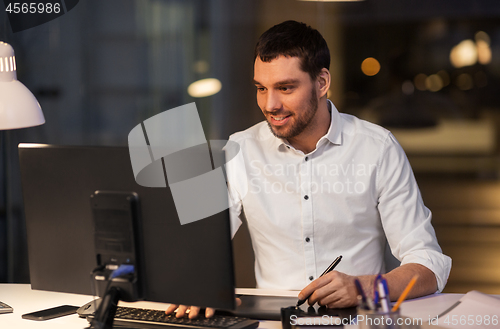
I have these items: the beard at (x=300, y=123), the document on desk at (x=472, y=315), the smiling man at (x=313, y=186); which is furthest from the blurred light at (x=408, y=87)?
the document on desk at (x=472, y=315)

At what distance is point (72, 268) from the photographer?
1260 millimetres

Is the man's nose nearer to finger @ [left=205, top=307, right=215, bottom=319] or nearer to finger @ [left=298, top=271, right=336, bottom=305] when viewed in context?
finger @ [left=298, top=271, right=336, bottom=305]

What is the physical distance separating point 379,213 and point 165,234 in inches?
39.1

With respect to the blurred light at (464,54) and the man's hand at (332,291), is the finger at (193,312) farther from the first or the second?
the blurred light at (464,54)

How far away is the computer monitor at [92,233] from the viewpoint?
1100mm

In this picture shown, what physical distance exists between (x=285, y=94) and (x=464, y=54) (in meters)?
1.60

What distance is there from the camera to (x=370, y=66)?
308 cm

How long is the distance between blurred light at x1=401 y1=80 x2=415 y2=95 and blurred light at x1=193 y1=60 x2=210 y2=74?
45.2 inches

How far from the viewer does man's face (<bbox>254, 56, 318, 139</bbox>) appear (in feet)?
6.14

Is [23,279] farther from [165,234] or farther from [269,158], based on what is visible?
[165,234]

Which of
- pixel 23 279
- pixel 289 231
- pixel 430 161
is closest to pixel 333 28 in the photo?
pixel 430 161

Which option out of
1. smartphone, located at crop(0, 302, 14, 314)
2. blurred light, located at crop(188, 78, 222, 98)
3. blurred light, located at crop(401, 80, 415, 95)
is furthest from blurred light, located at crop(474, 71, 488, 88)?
smartphone, located at crop(0, 302, 14, 314)

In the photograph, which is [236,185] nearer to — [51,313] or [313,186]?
[313,186]

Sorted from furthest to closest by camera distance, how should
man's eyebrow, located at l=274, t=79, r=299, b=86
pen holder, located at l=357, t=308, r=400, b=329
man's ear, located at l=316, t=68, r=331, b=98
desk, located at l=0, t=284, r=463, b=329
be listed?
man's ear, located at l=316, t=68, r=331, b=98, man's eyebrow, located at l=274, t=79, r=299, b=86, desk, located at l=0, t=284, r=463, b=329, pen holder, located at l=357, t=308, r=400, b=329
